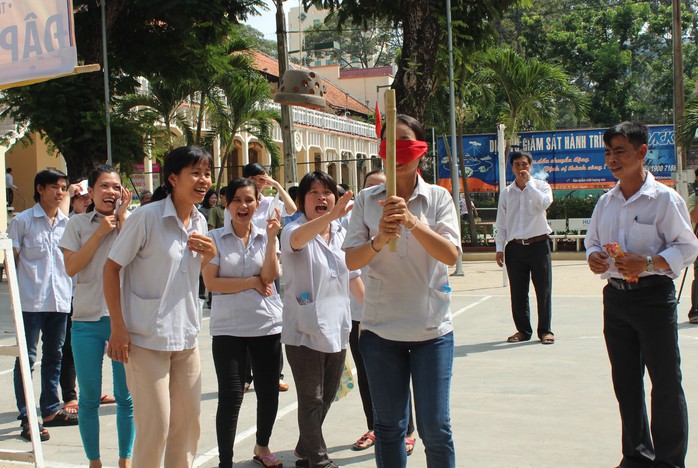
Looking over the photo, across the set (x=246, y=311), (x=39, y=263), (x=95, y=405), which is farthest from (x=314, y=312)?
(x=39, y=263)

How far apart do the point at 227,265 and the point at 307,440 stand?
1.15 m

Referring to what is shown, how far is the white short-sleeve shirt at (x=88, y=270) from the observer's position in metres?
5.01

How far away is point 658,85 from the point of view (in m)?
40.9

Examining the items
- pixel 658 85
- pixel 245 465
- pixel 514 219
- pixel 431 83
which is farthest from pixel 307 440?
pixel 658 85

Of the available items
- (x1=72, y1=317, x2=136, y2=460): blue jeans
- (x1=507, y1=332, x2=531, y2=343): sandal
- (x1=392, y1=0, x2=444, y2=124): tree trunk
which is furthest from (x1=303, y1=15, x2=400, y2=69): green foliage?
(x1=72, y1=317, x2=136, y2=460): blue jeans

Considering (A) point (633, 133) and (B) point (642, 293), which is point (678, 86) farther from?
(B) point (642, 293)

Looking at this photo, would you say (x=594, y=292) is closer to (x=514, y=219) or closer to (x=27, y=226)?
(x=514, y=219)

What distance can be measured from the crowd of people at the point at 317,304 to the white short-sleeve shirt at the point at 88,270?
0.03 feet

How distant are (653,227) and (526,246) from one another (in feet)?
14.7

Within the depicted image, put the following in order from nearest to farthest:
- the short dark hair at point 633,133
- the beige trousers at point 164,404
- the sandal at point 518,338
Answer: the beige trousers at point 164,404 < the short dark hair at point 633,133 < the sandal at point 518,338

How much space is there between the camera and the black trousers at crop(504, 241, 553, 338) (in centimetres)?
888

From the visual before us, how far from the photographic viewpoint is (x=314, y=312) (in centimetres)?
487

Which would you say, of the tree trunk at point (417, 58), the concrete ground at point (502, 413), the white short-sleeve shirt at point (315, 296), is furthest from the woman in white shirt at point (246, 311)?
the tree trunk at point (417, 58)

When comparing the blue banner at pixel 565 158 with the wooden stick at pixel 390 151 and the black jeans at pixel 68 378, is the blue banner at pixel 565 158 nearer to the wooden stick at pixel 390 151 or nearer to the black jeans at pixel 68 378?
the black jeans at pixel 68 378
